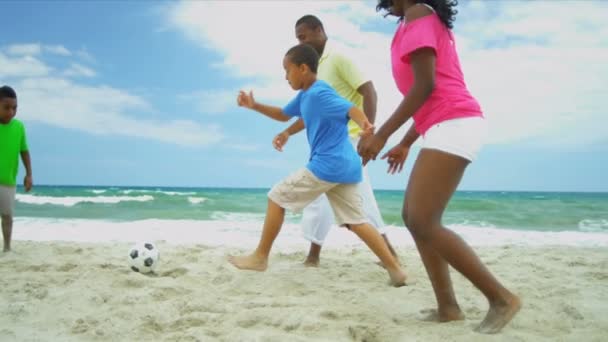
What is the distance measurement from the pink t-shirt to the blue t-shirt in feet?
3.72

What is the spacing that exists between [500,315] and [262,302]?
1.25 metres

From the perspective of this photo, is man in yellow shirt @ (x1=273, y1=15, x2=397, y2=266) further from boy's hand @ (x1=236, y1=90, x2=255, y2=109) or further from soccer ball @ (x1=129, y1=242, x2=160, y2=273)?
soccer ball @ (x1=129, y1=242, x2=160, y2=273)

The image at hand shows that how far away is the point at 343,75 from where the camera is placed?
13.3 feet

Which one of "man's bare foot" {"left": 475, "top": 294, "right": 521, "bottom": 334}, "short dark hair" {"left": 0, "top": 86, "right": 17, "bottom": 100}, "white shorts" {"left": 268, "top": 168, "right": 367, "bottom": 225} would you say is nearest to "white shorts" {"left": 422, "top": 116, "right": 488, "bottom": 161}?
"man's bare foot" {"left": 475, "top": 294, "right": 521, "bottom": 334}

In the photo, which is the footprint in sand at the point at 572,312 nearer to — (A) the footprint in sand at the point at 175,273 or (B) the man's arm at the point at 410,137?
(B) the man's arm at the point at 410,137

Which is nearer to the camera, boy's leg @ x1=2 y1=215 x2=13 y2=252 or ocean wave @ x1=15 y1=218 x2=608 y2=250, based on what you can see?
boy's leg @ x1=2 y1=215 x2=13 y2=252

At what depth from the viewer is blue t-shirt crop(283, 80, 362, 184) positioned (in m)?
3.48

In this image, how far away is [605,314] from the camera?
291 cm

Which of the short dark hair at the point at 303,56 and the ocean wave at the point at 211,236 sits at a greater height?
the short dark hair at the point at 303,56

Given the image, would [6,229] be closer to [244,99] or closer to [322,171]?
[244,99]

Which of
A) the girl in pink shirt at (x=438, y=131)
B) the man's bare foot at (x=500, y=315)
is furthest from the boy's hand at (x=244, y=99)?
the man's bare foot at (x=500, y=315)

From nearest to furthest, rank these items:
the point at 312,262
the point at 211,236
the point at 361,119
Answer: the point at 361,119, the point at 312,262, the point at 211,236

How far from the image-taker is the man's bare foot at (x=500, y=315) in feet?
7.57

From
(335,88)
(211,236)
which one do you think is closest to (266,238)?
(335,88)
